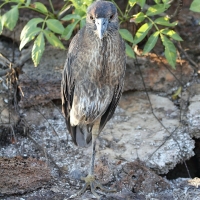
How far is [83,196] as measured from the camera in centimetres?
418

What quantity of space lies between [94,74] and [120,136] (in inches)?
34.6

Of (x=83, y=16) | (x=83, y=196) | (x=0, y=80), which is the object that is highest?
(x=83, y=16)

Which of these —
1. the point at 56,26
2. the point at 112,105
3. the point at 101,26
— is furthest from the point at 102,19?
the point at 112,105

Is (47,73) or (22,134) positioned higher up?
(47,73)

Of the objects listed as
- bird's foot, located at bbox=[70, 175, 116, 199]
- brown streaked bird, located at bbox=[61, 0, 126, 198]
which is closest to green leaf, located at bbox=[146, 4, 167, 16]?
brown streaked bird, located at bbox=[61, 0, 126, 198]

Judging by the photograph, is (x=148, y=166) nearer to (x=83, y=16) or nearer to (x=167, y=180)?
(x=167, y=180)

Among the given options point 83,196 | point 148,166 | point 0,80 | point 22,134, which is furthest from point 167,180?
point 0,80

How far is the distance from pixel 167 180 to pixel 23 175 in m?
1.14

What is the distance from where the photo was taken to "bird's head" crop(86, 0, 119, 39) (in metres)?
3.69

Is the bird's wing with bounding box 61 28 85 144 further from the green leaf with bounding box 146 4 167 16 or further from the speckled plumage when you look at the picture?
the green leaf with bounding box 146 4 167 16

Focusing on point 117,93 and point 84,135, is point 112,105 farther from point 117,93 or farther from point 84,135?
point 84,135

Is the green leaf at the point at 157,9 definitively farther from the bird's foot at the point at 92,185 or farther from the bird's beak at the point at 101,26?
the bird's foot at the point at 92,185

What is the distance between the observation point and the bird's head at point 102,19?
369cm

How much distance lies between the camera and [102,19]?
369 centimetres
